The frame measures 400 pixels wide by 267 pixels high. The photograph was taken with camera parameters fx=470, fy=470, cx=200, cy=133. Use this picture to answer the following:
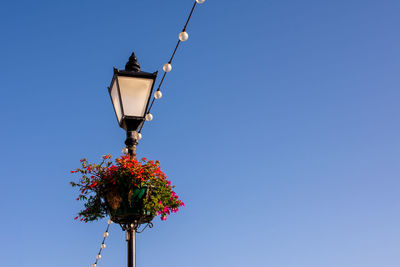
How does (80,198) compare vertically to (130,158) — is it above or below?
below

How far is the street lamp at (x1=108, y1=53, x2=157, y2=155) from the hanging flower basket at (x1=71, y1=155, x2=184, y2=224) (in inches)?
12.6

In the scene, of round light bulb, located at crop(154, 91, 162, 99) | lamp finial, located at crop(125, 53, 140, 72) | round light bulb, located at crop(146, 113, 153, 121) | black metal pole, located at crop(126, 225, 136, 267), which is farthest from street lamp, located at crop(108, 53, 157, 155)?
black metal pole, located at crop(126, 225, 136, 267)

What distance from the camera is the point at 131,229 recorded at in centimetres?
481

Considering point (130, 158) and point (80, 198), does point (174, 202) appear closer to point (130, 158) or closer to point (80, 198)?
point (130, 158)

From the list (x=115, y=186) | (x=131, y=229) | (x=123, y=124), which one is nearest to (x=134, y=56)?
(x=123, y=124)

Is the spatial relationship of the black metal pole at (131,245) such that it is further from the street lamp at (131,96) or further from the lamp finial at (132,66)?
the lamp finial at (132,66)

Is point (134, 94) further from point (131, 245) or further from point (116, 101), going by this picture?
point (131, 245)

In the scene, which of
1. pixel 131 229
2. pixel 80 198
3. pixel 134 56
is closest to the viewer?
pixel 131 229

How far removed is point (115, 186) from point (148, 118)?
3.99ft

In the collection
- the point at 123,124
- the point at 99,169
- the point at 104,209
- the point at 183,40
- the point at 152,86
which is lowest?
the point at 104,209

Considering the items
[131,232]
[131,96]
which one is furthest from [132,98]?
[131,232]

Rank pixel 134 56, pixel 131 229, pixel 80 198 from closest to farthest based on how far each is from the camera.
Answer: pixel 131 229 → pixel 80 198 → pixel 134 56

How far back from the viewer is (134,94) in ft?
17.2

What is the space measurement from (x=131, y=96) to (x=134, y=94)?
0.15 feet
